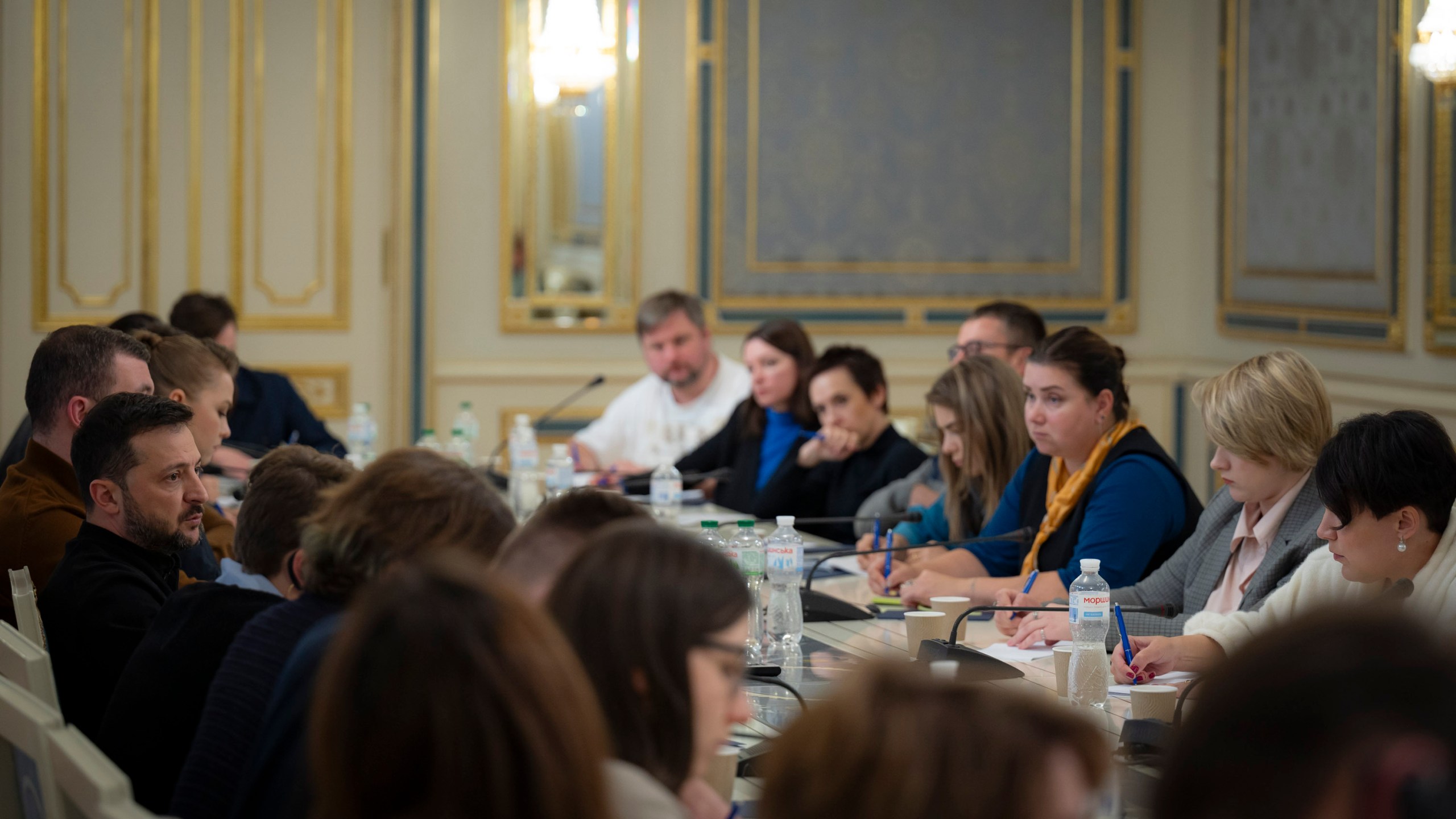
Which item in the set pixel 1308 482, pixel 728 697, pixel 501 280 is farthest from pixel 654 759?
pixel 501 280

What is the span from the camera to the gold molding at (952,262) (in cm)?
611

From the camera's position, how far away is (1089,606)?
2285 mm

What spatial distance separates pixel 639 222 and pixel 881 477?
227 cm

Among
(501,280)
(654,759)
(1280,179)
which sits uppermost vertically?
(1280,179)

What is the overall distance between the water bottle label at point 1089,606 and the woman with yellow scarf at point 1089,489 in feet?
1.93

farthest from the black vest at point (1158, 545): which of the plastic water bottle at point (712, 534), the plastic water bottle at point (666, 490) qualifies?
the plastic water bottle at point (666, 490)

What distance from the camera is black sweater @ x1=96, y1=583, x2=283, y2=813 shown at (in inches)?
71.2

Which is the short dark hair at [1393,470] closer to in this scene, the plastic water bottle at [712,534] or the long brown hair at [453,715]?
the plastic water bottle at [712,534]

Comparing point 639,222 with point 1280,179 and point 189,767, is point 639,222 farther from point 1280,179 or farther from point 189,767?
point 189,767

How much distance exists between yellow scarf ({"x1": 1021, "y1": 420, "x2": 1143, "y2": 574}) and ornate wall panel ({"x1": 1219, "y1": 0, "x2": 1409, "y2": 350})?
2413 mm

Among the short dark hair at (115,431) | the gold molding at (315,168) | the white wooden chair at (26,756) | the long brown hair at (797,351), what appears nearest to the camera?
the white wooden chair at (26,756)

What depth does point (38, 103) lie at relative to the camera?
5539mm

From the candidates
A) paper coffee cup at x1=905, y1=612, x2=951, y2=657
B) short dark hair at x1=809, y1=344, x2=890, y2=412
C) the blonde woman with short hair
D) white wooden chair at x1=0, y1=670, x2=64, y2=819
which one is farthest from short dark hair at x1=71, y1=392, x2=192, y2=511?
short dark hair at x1=809, y1=344, x2=890, y2=412

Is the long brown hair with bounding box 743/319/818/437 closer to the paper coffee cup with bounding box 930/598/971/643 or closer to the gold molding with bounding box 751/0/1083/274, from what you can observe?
the gold molding with bounding box 751/0/1083/274
